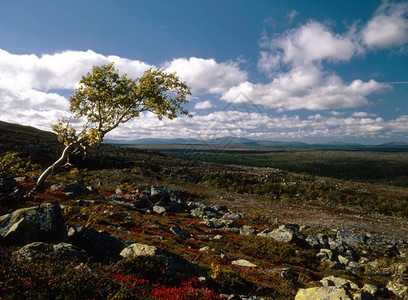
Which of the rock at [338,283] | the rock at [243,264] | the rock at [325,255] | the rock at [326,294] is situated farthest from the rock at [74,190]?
the rock at [325,255]

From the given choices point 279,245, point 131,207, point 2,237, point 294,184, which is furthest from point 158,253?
point 294,184

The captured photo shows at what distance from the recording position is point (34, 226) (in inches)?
373

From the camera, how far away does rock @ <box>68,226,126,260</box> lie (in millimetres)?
9938

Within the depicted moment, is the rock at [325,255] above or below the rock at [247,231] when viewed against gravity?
below

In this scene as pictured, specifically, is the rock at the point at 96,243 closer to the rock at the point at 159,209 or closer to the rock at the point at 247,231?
the rock at the point at 247,231

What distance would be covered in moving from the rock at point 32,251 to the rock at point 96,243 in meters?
1.79

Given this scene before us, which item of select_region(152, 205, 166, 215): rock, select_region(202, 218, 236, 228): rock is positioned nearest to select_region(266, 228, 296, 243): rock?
select_region(202, 218, 236, 228): rock

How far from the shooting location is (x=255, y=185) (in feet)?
175

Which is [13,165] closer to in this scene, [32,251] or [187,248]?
[32,251]

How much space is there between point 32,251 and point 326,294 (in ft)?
35.8

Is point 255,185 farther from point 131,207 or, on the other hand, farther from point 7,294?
point 7,294

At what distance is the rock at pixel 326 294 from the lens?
7852 millimetres

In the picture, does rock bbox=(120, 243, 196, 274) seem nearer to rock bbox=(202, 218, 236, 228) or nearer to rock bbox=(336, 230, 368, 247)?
rock bbox=(202, 218, 236, 228)

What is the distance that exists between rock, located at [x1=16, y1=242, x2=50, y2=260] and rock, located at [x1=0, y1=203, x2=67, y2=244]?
111 centimetres
